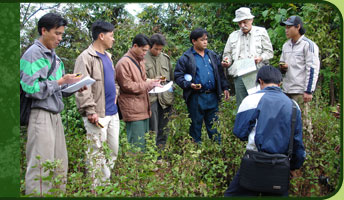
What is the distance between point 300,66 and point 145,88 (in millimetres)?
2253

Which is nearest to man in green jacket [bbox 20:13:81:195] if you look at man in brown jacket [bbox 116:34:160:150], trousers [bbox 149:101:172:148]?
man in brown jacket [bbox 116:34:160:150]

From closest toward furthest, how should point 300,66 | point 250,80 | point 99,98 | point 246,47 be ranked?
point 99,98 → point 300,66 → point 250,80 → point 246,47

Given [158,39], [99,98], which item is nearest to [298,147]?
A: [99,98]

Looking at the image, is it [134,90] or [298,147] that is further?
[134,90]

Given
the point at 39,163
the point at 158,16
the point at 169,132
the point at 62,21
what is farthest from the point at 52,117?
the point at 158,16

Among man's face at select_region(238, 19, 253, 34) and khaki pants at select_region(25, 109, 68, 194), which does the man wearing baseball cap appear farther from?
khaki pants at select_region(25, 109, 68, 194)

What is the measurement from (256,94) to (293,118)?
1.47 ft

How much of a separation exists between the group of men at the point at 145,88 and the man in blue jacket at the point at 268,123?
10 millimetres

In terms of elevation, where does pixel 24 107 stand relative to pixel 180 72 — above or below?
below

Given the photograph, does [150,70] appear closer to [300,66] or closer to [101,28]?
[101,28]

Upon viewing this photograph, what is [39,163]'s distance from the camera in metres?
3.70

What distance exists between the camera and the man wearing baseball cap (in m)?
5.12

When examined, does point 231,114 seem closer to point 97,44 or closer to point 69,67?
point 97,44

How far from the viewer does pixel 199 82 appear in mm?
5613
